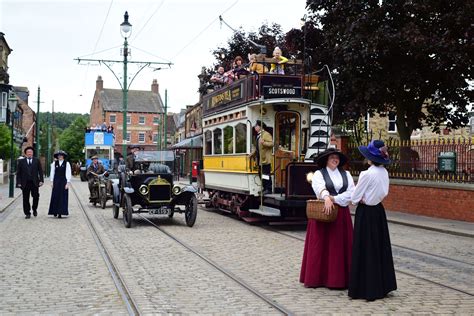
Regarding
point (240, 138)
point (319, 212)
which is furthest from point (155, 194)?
point (319, 212)

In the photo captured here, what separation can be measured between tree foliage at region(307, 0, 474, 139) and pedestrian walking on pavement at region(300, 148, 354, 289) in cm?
1364

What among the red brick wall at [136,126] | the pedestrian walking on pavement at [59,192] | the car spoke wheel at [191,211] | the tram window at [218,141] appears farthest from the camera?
the red brick wall at [136,126]

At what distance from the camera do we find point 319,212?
684 centimetres

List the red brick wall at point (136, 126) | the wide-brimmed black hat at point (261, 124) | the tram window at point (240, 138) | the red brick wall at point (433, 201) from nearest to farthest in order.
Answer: the wide-brimmed black hat at point (261, 124) → the tram window at point (240, 138) → the red brick wall at point (433, 201) → the red brick wall at point (136, 126)

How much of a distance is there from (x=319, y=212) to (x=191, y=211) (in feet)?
24.0

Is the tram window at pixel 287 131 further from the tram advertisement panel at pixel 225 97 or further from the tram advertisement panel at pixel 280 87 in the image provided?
the tram advertisement panel at pixel 225 97

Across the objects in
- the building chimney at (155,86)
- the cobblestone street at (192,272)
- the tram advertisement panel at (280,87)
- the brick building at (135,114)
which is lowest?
the cobblestone street at (192,272)

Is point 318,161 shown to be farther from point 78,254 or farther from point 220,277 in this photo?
point 78,254

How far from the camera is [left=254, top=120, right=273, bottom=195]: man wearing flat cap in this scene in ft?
43.9

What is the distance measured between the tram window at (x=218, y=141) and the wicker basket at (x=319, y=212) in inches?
385

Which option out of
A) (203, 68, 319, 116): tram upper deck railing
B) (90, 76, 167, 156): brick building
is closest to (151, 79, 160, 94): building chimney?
(90, 76, 167, 156): brick building

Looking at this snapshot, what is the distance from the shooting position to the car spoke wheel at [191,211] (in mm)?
13758

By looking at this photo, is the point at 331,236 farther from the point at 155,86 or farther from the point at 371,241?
the point at 155,86

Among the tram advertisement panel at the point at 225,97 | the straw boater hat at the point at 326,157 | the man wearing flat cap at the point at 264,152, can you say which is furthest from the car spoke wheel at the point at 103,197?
the straw boater hat at the point at 326,157
